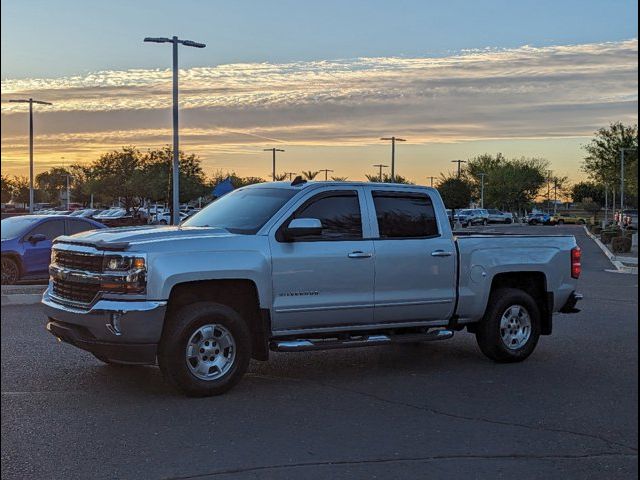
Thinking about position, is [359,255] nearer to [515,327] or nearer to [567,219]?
[515,327]

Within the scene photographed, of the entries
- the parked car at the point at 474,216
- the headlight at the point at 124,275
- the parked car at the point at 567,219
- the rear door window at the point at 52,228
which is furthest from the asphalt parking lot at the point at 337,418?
the parked car at the point at 567,219

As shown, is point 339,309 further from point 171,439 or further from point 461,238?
point 171,439

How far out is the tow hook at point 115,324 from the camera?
21.8 feet

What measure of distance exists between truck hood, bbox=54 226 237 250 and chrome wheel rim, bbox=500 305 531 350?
124 inches

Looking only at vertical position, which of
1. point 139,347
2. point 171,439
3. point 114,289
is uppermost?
point 114,289

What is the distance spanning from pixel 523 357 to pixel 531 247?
1154 mm

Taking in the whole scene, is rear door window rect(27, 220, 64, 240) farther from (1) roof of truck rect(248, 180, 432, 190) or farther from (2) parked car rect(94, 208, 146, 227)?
(2) parked car rect(94, 208, 146, 227)

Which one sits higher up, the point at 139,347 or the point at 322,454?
the point at 139,347

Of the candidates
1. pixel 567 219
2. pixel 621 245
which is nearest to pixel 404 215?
pixel 621 245

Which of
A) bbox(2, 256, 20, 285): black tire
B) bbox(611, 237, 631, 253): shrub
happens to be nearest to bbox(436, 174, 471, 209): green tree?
bbox(611, 237, 631, 253): shrub

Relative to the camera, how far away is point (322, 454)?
5312mm

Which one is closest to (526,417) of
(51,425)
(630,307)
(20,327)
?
(51,425)

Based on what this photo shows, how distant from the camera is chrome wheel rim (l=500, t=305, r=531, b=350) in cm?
873

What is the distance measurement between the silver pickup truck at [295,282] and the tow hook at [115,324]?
0.02 m
